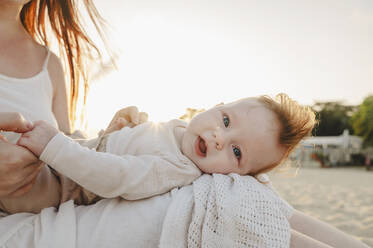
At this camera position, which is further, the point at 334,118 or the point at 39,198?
the point at 334,118

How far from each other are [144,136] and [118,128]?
13.0 inches

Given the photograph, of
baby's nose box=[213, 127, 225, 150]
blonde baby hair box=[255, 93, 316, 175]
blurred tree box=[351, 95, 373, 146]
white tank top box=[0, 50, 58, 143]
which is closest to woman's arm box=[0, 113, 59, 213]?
white tank top box=[0, 50, 58, 143]

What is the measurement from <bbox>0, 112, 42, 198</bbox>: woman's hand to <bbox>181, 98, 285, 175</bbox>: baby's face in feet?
2.65

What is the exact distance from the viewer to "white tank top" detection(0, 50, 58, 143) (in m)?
1.65

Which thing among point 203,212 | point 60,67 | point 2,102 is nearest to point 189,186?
point 203,212

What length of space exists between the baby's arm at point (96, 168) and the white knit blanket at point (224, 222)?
0.18 metres

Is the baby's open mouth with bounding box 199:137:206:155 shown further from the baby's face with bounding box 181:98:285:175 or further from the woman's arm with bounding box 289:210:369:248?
the woman's arm with bounding box 289:210:369:248

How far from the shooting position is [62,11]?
2410 mm

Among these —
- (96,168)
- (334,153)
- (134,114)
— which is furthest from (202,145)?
(334,153)

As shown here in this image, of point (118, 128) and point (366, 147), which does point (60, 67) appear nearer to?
point (118, 128)

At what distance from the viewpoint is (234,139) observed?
1824 millimetres

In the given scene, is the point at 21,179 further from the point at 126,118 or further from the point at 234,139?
the point at 234,139

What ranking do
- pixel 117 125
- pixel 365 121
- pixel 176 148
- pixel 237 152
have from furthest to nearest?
pixel 365 121 < pixel 117 125 < pixel 237 152 < pixel 176 148

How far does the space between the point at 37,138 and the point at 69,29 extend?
140 centimetres
